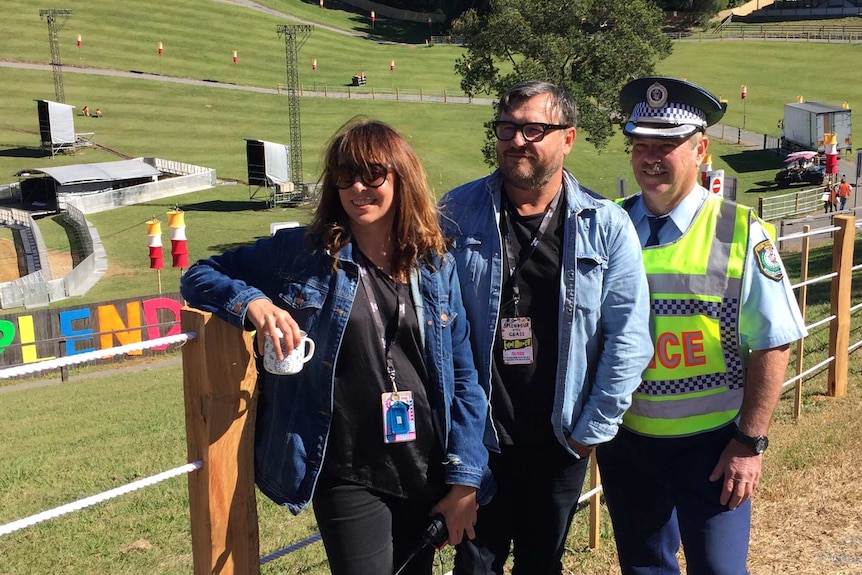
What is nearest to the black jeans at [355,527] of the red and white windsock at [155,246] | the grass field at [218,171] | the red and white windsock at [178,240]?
the grass field at [218,171]

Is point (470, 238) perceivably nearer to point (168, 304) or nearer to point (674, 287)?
point (674, 287)

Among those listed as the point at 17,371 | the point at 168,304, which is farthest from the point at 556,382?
the point at 168,304

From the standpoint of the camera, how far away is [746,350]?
10.8 ft

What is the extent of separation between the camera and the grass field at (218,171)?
5418mm

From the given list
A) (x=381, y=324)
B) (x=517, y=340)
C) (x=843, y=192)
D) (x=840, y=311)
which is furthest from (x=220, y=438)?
Answer: (x=843, y=192)

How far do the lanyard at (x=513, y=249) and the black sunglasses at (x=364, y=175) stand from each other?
0.66 m

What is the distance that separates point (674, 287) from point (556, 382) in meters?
0.59

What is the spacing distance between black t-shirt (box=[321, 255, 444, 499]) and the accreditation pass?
0.45 m

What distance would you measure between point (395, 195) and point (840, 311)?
6.06 meters

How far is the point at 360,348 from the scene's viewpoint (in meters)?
2.63

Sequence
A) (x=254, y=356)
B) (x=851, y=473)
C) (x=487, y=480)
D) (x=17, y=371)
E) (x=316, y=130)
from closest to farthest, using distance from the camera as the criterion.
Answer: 1. (x=17, y=371)
2. (x=254, y=356)
3. (x=487, y=480)
4. (x=851, y=473)
5. (x=316, y=130)

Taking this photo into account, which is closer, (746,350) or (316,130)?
(746,350)

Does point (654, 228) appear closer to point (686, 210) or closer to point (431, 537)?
point (686, 210)

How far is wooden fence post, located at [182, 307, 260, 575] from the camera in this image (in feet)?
8.25
